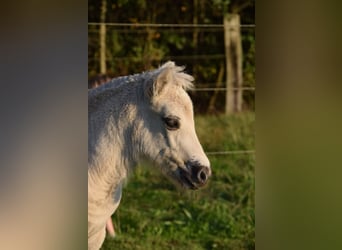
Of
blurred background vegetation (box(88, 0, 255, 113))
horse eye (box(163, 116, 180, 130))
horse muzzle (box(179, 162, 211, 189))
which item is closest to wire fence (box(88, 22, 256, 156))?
blurred background vegetation (box(88, 0, 255, 113))

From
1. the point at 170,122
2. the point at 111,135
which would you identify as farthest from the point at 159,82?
the point at 111,135

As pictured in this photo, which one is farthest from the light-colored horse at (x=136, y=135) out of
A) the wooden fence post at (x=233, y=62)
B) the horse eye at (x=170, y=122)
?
the wooden fence post at (x=233, y=62)

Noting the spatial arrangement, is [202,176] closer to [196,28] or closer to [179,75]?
[179,75]

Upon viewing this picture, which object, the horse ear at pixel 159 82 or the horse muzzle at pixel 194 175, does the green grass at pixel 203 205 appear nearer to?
the horse muzzle at pixel 194 175

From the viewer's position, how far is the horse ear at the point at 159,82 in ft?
13.1

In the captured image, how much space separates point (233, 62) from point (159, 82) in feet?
1.63

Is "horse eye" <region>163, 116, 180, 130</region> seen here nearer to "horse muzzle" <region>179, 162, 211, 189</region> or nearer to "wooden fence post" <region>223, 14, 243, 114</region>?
"horse muzzle" <region>179, 162, 211, 189</region>
